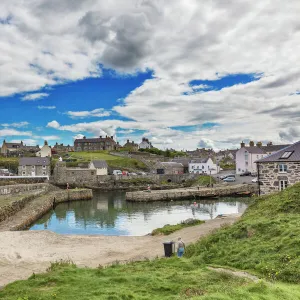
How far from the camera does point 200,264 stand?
39.6ft

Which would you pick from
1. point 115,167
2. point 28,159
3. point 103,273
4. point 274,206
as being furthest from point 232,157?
point 103,273

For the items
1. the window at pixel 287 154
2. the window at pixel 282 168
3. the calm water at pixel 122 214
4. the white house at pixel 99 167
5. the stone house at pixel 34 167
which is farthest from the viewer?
the white house at pixel 99 167

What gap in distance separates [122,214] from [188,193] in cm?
1826

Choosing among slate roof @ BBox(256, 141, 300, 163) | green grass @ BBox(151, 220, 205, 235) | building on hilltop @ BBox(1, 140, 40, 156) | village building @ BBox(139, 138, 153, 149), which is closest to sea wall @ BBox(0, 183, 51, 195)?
green grass @ BBox(151, 220, 205, 235)

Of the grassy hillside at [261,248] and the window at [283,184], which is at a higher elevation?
the window at [283,184]

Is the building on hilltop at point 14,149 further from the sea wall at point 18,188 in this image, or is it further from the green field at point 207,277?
the green field at point 207,277

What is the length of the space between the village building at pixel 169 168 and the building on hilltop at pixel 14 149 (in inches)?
2428

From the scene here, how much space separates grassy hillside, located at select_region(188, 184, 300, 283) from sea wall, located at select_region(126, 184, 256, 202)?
1549 inches

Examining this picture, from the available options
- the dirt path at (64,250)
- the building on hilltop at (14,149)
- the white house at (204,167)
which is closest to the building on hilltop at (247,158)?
the white house at (204,167)

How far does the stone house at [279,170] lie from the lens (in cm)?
2877

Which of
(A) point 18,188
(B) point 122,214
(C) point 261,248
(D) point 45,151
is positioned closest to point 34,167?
(A) point 18,188

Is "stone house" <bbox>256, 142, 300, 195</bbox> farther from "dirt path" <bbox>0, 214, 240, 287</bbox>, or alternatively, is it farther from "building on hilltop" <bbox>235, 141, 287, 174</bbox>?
"building on hilltop" <bbox>235, 141, 287, 174</bbox>

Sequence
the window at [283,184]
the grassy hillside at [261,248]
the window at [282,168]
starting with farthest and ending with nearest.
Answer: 1. the window at [282,168]
2. the window at [283,184]
3. the grassy hillside at [261,248]

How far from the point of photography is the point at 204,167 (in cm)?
8950
